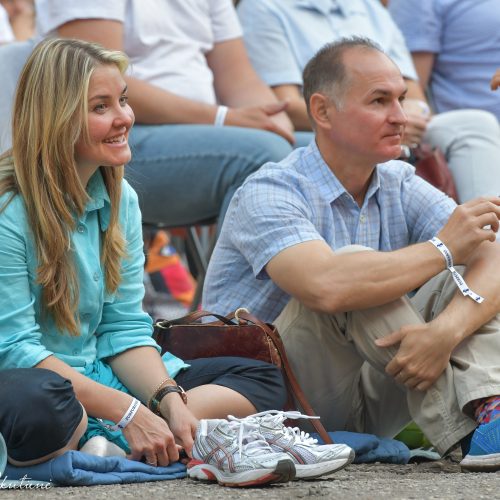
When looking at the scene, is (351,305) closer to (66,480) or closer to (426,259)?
(426,259)

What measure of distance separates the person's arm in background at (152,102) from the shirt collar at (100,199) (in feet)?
3.51

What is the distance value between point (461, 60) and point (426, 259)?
2340 millimetres

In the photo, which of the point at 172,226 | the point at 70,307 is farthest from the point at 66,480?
the point at 172,226

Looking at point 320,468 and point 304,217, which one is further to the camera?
point 304,217

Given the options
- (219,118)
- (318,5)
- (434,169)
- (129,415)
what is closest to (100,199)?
(129,415)

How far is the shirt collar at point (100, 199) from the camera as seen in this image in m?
2.99

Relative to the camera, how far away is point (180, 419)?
2861mm

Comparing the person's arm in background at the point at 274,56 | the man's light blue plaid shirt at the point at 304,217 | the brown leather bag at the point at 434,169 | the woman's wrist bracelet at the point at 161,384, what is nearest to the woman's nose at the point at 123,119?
the man's light blue plaid shirt at the point at 304,217

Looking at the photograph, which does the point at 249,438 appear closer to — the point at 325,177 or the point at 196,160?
the point at 325,177

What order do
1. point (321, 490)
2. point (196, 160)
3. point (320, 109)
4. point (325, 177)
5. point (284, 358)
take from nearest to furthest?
point (321, 490) → point (284, 358) → point (325, 177) → point (320, 109) → point (196, 160)

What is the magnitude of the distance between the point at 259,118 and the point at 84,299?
5.19ft

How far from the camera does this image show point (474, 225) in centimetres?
323

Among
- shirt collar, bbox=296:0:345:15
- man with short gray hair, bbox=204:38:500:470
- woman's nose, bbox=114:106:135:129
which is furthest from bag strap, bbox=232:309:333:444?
shirt collar, bbox=296:0:345:15

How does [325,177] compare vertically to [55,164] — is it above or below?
below
